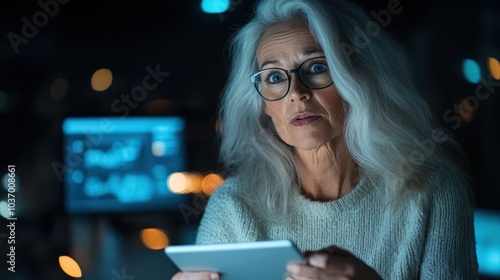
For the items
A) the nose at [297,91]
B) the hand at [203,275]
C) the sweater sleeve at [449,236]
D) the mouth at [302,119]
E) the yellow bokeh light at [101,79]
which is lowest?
the hand at [203,275]

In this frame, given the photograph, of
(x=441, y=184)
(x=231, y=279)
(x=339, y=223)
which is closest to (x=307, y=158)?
(x=339, y=223)

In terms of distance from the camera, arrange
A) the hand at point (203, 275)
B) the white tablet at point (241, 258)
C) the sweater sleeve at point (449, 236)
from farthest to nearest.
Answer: the sweater sleeve at point (449, 236) → the hand at point (203, 275) → the white tablet at point (241, 258)

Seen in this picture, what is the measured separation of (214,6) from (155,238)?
1.15 metres

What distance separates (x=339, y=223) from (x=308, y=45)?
0.41m

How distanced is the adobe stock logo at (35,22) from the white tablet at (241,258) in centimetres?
217

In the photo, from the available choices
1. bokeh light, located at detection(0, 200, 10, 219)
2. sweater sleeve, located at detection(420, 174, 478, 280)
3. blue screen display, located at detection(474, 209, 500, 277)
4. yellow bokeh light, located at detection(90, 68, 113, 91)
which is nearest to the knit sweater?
sweater sleeve, located at detection(420, 174, 478, 280)

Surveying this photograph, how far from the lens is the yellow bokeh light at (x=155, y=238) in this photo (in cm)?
356

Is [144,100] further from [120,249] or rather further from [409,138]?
[409,138]

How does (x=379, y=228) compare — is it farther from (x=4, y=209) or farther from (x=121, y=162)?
(x=121, y=162)

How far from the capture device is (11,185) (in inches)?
115

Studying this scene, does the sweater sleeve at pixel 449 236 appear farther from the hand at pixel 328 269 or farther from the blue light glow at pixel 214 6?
the blue light glow at pixel 214 6

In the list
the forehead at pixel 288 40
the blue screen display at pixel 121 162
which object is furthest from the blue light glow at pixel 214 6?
the forehead at pixel 288 40

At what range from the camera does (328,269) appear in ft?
4.17

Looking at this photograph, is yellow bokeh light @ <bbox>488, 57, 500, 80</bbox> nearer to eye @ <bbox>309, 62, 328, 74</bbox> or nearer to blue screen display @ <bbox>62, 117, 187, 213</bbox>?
blue screen display @ <bbox>62, 117, 187, 213</bbox>
